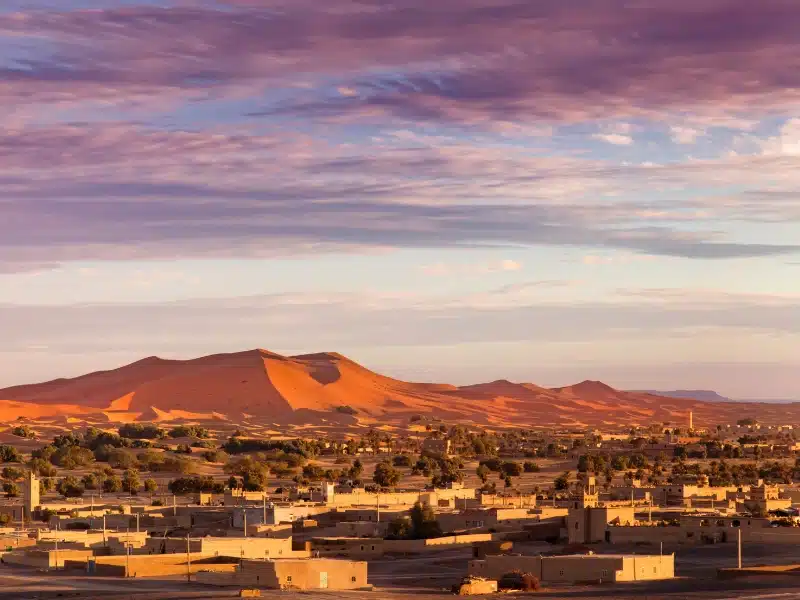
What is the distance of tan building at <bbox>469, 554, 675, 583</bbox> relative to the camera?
Answer: 50.4 metres

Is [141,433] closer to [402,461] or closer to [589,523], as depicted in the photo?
[402,461]

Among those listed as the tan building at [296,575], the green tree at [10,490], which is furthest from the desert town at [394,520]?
the green tree at [10,490]

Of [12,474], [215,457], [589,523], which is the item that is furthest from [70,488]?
[589,523]

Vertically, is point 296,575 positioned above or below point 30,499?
below

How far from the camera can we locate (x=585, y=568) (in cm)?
Answer: 5094

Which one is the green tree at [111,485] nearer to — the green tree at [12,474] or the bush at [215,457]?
the green tree at [12,474]

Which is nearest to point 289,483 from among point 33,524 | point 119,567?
point 33,524

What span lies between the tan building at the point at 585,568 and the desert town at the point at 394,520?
0.19 ft

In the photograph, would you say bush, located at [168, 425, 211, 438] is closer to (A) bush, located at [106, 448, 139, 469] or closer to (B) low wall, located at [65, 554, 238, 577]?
(A) bush, located at [106, 448, 139, 469]

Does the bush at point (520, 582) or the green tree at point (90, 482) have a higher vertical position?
the green tree at point (90, 482)

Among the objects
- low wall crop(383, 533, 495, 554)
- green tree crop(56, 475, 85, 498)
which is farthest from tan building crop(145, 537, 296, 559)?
green tree crop(56, 475, 85, 498)

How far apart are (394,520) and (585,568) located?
647 inches

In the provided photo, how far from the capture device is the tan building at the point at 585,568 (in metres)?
50.4

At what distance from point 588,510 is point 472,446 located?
66626mm
